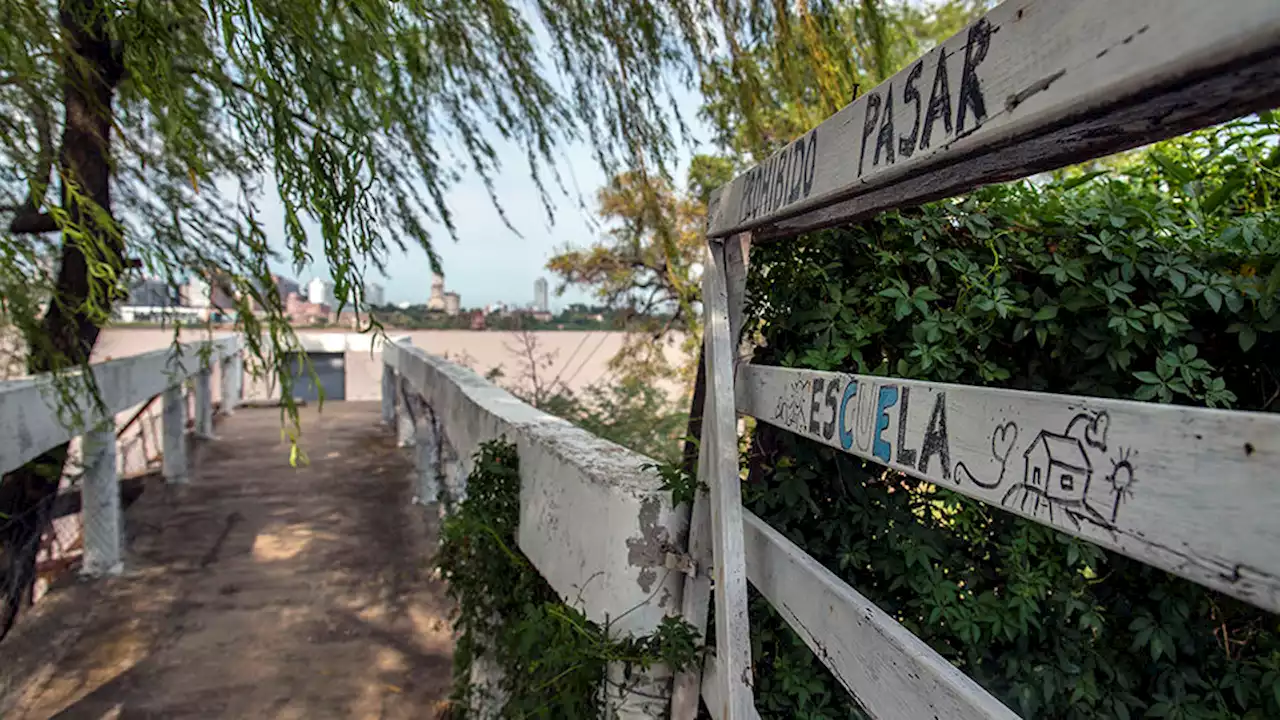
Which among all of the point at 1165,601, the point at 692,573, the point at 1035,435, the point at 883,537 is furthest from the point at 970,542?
the point at 1035,435

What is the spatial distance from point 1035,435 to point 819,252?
89cm

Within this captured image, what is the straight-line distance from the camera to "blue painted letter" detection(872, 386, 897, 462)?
106 cm

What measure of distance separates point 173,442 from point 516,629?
6.86 meters

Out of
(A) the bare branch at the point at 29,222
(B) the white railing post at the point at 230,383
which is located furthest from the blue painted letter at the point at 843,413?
(B) the white railing post at the point at 230,383

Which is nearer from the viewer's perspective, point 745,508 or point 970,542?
point 970,542

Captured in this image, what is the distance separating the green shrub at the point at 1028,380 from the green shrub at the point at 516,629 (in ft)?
1.10

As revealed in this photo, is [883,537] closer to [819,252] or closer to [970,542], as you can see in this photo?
[970,542]

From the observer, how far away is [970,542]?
1.48m

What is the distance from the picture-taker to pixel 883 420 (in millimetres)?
1070

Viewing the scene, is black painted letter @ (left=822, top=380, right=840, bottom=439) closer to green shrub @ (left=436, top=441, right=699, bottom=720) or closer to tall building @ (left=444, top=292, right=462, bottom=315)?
green shrub @ (left=436, top=441, right=699, bottom=720)

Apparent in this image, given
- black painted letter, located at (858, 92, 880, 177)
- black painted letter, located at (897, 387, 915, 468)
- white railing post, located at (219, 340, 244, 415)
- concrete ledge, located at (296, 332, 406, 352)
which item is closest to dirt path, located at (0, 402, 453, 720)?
black painted letter, located at (897, 387, 915, 468)

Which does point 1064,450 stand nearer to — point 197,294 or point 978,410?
point 978,410

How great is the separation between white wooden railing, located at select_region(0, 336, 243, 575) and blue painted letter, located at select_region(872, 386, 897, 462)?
4.67 feet

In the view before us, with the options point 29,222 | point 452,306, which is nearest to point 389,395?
point 452,306
